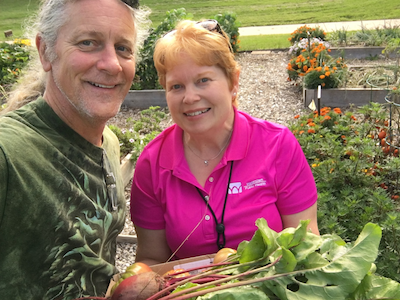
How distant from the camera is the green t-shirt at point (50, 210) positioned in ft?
5.47

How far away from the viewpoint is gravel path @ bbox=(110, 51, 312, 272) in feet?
22.5

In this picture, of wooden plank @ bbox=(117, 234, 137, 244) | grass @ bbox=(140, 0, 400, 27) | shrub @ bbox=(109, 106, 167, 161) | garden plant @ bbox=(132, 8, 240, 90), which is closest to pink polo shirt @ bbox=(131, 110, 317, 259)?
wooden plank @ bbox=(117, 234, 137, 244)

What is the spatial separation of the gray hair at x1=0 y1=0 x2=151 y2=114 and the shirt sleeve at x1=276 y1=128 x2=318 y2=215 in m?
1.05

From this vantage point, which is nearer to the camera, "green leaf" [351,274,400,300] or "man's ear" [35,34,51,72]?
"green leaf" [351,274,400,300]

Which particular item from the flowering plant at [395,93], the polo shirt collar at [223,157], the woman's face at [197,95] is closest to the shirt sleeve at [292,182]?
the polo shirt collar at [223,157]

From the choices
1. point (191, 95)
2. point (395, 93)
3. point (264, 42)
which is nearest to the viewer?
point (191, 95)

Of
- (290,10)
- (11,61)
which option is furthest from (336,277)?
(290,10)

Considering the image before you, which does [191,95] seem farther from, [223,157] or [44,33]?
[44,33]

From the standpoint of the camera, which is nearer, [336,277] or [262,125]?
[336,277]

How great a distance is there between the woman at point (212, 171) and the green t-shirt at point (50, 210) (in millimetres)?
424

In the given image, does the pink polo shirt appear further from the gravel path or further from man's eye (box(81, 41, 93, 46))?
the gravel path

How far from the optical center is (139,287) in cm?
163

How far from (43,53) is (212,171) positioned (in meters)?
1.13

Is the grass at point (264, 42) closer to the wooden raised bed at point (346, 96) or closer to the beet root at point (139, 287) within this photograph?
the wooden raised bed at point (346, 96)
